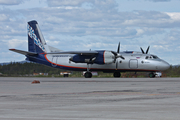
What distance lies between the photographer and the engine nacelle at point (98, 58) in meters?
45.5

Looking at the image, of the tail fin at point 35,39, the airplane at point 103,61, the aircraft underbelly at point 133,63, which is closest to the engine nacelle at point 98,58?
the airplane at point 103,61

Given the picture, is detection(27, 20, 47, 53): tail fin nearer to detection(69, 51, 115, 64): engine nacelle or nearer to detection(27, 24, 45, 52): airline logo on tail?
detection(27, 24, 45, 52): airline logo on tail

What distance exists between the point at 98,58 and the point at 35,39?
51.3ft

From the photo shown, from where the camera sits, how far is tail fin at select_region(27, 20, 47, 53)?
55.0 metres

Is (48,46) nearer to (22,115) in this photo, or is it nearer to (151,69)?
(151,69)

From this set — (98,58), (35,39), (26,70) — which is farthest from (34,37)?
(98,58)

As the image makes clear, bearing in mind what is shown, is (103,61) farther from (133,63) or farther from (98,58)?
(133,63)

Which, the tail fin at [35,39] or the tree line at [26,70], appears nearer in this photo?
the tail fin at [35,39]

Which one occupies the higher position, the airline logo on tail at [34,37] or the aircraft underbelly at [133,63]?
the airline logo on tail at [34,37]

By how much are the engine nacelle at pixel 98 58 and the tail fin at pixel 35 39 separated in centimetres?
1003

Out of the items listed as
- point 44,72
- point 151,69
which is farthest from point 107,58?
point 44,72

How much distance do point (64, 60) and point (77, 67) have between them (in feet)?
8.96

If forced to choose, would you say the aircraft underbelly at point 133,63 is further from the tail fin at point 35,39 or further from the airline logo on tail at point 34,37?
the airline logo on tail at point 34,37

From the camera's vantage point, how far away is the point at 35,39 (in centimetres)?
5556
